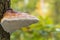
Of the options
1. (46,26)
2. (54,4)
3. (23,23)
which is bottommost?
(54,4)

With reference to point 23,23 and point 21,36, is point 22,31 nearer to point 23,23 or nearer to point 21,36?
point 21,36

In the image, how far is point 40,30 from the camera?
2.41 meters

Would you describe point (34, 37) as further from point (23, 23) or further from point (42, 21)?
point (23, 23)

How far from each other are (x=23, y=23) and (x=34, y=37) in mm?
1562

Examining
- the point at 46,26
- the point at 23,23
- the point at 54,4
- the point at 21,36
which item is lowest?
the point at 54,4

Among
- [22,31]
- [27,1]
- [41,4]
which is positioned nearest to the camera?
[22,31]

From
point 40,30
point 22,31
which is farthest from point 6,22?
point 22,31

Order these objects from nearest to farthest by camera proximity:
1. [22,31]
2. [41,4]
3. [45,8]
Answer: [22,31]
[45,8]
[41,4]

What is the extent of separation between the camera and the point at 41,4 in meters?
7.62

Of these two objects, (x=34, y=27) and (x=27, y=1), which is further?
(x=27, y=1)

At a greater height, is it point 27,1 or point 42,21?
point 42,21

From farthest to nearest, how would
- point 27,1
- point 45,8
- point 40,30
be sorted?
point 45,8, point 27,1, point 40,30

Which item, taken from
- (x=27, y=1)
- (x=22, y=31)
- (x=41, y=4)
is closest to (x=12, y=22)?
(x=22, y=31)

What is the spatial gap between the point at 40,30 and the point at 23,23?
1.49 metres
